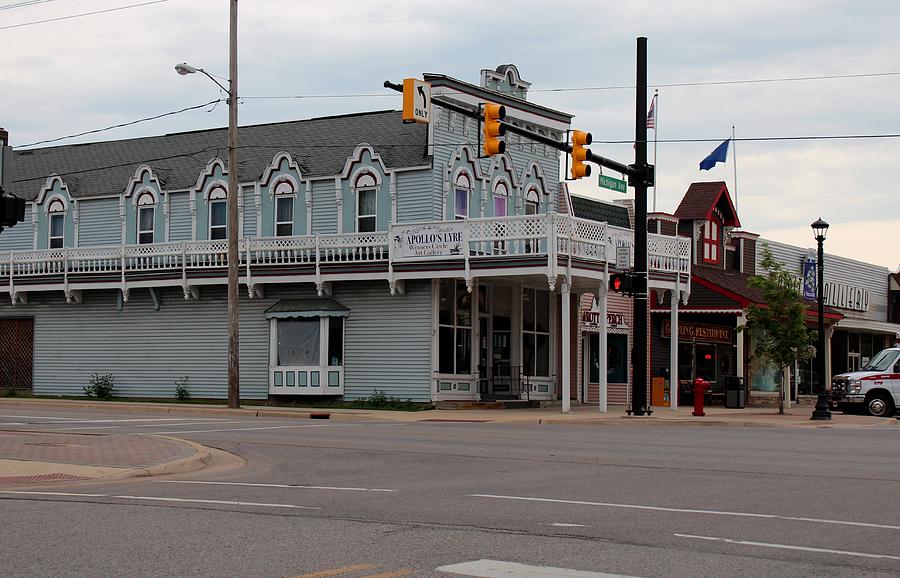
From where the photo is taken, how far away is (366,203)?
37562mm

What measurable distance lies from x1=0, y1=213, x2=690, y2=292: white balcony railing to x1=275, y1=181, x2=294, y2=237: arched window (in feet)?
4.40

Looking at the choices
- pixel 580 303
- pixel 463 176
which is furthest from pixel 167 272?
pixel 580 303

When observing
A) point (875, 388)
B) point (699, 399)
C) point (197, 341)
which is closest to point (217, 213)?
point (197, 341)

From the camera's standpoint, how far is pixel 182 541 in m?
9.42

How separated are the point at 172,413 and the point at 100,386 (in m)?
8.40

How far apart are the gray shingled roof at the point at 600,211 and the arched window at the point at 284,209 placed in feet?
31.8

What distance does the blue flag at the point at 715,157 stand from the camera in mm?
43219

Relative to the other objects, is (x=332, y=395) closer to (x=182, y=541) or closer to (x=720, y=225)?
(x=720, y=225)

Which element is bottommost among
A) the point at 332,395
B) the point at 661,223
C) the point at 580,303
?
the point at 332,395

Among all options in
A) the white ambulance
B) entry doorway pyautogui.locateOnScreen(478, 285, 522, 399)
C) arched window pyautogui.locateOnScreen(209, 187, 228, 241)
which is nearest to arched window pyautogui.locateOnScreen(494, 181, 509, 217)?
entry doorway pyautogui.locateOnScreen(478, 285, 522, 399)

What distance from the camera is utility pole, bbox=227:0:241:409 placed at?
33.1 meters

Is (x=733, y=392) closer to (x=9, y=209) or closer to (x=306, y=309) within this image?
(x=306, y=309)

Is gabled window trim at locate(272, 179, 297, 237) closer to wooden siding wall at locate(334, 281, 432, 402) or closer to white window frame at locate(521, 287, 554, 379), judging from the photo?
wooden siding wall at locate(334, 281, 432, 402)

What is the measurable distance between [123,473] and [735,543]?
835 centimetres
